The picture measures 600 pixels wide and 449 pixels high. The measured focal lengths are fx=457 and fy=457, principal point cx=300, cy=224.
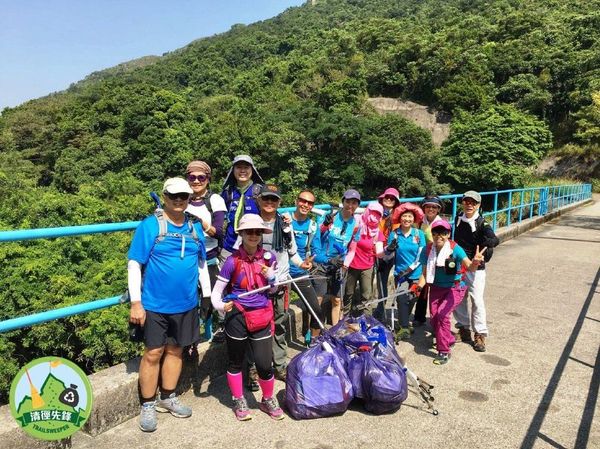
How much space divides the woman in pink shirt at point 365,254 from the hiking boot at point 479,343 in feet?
3.45

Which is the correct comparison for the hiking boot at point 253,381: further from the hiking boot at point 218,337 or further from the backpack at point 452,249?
the backpack at point 452,249

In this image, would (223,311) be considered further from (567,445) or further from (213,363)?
(567,445)

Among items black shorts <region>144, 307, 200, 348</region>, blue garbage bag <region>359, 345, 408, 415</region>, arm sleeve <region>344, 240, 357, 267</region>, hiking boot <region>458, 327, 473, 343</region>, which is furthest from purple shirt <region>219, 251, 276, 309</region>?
hiking boot <region>458, 327, 473, 343</region>

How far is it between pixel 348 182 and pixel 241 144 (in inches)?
408

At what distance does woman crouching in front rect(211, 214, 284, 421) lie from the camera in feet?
9.63

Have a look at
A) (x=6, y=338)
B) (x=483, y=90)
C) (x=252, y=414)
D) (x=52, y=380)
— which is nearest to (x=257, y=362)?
(x=252, y=414)

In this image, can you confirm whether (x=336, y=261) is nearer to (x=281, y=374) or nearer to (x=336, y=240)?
(x=336, y=240)

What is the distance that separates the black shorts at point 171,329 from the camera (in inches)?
109

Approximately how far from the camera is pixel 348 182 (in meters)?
39.2

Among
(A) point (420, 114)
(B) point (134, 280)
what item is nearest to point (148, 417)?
(B) point (134, 280)

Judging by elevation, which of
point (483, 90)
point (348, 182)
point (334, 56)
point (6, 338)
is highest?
point (334, 56)

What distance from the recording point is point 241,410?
2.97 metres

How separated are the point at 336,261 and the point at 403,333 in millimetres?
1063

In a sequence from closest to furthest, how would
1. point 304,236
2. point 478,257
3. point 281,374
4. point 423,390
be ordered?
point 423,390 → point 281,374 → point 304,236 → point 478,257
